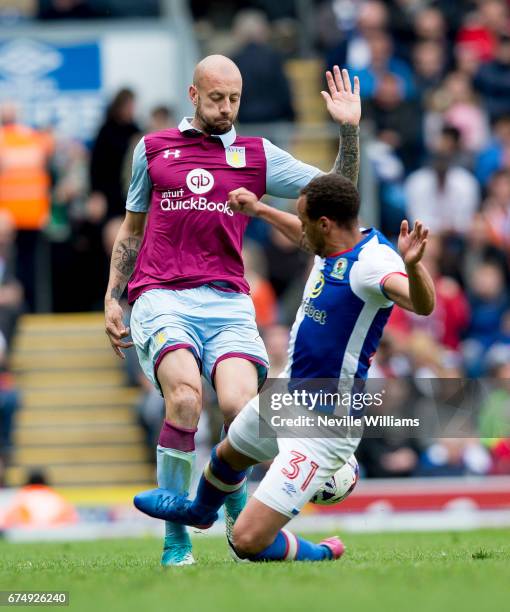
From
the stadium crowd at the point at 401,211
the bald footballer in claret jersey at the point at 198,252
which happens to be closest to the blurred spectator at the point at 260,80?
the stadium crowd at the point at 401,211

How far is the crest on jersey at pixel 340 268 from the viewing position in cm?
854

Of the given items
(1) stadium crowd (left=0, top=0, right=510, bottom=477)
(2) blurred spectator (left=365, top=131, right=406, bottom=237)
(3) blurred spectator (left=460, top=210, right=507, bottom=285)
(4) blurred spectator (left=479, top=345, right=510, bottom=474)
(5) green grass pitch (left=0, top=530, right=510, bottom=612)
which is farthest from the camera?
(3) blurred spectator (left=460, top=210, right=507, bottom=285)

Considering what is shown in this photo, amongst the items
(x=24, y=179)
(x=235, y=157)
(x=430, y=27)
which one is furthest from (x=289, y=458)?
(x=430, y=27)

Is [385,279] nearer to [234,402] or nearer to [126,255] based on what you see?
[234,402]

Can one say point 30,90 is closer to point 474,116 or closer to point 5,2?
point 5,2

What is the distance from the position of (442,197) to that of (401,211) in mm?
608

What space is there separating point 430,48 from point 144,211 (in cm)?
1176

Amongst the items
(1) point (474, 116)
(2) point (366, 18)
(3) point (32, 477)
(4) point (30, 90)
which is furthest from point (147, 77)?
(3) point (32, 477)

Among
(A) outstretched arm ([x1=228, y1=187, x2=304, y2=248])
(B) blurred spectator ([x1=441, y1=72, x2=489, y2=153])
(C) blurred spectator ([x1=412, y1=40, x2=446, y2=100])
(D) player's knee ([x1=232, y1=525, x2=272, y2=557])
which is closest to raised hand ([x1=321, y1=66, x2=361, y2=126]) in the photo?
(A) outstretched arm ([x1=228, y1=187, x2=304, y2=248])

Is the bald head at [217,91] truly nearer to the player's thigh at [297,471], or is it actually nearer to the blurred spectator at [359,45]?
the player's thigh at [297,471]

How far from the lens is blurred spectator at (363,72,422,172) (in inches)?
776

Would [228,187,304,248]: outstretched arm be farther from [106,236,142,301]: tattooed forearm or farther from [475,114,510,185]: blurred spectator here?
[475,114,510,185]: blurred spectator

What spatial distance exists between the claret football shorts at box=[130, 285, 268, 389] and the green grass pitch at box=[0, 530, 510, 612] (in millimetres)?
1224

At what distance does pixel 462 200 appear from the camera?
19156 millimetres
